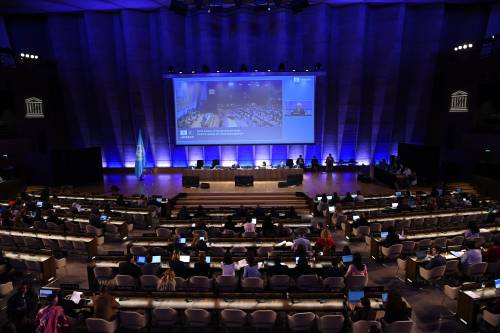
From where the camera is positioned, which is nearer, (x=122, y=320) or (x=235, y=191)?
(x=122, y=320)

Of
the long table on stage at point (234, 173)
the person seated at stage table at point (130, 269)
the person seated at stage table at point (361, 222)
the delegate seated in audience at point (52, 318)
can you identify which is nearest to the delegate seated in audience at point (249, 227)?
the person seated at stage table at point (361, 222)

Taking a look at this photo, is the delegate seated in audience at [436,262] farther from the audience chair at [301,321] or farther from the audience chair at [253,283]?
the audience chair at [253,283]

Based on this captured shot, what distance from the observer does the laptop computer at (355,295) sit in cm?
712

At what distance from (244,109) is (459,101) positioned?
1257cm

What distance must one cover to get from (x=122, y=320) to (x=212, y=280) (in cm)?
205

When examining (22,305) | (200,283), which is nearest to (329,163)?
(200,283)

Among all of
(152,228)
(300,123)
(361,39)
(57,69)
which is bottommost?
(152,228)

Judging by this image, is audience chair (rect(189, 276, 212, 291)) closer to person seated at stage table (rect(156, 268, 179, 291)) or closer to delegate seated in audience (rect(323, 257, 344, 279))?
person seated at stage table (rect(156, 268, 179, 291))

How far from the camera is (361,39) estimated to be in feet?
77.5

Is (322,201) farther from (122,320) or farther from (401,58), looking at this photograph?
(401,58)

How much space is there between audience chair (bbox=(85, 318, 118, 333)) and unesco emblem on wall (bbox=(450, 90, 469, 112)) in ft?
70.3

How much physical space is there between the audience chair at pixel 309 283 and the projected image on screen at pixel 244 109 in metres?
15.8

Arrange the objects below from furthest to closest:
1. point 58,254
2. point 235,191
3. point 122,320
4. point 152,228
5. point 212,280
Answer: point 235,191 → point 152,228 → point 58,254 → point 212,280 → point 122,320

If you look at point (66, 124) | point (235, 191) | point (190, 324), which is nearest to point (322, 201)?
point (235, 191)
